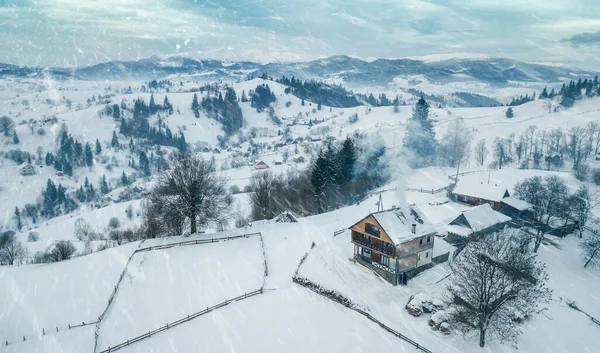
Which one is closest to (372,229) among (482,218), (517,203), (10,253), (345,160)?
(482,218)

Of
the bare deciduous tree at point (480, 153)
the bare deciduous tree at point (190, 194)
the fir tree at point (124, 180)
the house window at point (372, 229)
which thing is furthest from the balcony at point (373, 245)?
the fir tree at point (124, 180)

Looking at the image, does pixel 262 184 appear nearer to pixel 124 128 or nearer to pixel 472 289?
pixel 472 289

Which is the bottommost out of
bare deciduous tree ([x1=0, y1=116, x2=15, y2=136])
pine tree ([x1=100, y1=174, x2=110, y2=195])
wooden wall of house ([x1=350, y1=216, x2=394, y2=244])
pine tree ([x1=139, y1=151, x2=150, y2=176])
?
pine tree ([x1=100, y1=174, x2=110, y2=195])

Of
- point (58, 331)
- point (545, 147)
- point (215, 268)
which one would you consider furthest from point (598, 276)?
point (545, 147)

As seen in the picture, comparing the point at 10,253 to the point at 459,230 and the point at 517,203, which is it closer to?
the point at 459,230

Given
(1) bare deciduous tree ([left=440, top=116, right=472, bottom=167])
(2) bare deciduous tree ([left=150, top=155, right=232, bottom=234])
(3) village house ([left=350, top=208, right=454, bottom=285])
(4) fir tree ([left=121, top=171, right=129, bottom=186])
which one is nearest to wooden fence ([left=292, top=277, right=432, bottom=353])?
(3) village house ([left=350, top=208, right=454, bottom=285])

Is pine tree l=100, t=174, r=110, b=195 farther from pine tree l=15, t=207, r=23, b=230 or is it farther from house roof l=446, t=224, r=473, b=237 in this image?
house roof l=446, t=224, r=473, b=237

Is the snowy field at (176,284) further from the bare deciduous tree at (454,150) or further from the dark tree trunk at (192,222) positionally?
the bare deciduous tree at (454,150)
